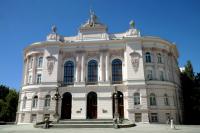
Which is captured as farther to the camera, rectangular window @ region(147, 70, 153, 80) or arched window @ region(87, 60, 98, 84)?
arched window @ region(87, 60, 98, 84)

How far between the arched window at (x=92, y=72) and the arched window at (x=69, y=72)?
3024mm

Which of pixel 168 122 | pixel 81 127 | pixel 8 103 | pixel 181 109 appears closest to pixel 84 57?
pixel 81 127

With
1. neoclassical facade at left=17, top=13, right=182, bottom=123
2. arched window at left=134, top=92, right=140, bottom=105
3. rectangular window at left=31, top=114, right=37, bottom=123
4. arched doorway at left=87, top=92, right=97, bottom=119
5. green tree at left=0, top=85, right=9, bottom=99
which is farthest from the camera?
green tree at left=0, top=85, right=9, bottom=99

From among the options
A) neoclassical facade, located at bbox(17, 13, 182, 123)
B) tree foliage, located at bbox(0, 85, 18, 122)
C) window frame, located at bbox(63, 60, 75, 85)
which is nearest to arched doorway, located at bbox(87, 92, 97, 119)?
neoclassical facade, located at bbox(17, 13, 182, 123)

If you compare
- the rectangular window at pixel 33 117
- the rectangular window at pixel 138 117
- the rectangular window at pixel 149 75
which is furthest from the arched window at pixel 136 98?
the rectangular window at pixel 33 117

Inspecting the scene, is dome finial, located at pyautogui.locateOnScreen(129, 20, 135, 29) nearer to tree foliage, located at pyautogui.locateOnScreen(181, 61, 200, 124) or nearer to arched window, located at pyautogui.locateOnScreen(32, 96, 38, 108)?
tree foliage, located at pyautogui.locateOnScreen(181, 61, 200, 124)

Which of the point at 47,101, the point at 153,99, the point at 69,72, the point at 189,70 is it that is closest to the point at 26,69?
the point at 47,101

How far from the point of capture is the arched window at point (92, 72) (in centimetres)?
3512

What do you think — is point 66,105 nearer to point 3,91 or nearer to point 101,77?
point 101,77

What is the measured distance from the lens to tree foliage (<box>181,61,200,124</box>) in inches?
1404

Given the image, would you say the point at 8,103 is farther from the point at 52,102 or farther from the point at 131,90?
the point at 131,90

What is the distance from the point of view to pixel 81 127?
2500 centimetres

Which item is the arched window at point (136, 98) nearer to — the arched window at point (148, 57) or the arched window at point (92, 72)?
the arched window at point (148, 57)

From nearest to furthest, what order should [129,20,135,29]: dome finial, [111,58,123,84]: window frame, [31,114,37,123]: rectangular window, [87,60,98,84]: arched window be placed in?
1. [31,114,37,123]: rectangular window
2. [111,58,123,84]: window frame
3. [87,60,98,84]: arched window
4. [129,20,135,29]: dome finial
